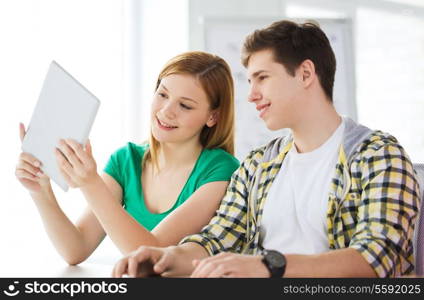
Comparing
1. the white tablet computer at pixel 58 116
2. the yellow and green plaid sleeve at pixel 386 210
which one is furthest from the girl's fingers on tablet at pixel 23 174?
the yellow and green plaid sleeve at pixel 386 210

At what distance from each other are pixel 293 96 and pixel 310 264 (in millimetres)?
506

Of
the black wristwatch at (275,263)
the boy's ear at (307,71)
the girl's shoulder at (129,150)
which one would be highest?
the boy's ear at (307,71)

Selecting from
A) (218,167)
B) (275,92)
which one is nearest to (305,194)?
(275,92)

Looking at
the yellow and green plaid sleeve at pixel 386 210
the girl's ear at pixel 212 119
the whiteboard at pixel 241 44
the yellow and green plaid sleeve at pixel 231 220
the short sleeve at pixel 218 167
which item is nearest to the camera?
the yellow and green plaid sleeve at pixel 386 210

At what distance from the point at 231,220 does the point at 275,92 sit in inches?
13.6

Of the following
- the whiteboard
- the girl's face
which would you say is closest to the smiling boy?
the girl's face

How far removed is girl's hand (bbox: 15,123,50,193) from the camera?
1.54m

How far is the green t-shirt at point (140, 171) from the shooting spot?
1772mm

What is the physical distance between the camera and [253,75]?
155cm

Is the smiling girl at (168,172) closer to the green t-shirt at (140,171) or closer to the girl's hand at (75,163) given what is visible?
the green t-shirt at (140,171)

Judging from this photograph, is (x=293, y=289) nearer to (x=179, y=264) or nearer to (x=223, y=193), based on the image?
(x=179, y=264)

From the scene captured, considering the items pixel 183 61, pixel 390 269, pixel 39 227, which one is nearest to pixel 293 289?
pixel 390 269

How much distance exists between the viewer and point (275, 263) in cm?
114

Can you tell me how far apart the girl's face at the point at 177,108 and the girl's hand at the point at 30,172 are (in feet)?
1.18
